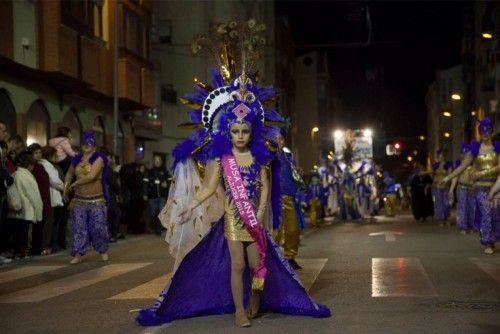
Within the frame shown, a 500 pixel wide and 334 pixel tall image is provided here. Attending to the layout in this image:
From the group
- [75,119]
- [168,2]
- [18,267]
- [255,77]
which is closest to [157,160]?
[75,119]

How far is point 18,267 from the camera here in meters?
14.0

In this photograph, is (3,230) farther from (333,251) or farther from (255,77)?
(255,77)

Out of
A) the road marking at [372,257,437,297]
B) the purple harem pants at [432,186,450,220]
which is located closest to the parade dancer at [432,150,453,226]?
the purple harem pants at [432,186,450,220]

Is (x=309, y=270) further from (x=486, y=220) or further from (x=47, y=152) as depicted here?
(x=47, y=152)

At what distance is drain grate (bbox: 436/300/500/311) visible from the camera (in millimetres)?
8156

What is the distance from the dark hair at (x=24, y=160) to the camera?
15.4 metres

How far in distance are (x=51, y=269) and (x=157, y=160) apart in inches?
378

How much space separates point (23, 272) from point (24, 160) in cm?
294

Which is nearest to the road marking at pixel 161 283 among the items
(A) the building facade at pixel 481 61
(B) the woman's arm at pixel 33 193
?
(B) the woman's arm at pixel 33 193

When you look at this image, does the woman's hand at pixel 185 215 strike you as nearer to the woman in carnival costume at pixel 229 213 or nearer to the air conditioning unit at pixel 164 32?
the woman in carnival costume at pixel 229 213

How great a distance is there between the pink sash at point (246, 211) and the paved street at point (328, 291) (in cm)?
43

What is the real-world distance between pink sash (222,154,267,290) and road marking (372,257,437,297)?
1.92 metres

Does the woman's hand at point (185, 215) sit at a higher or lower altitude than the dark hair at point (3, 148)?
lower

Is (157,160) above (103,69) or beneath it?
beneath
